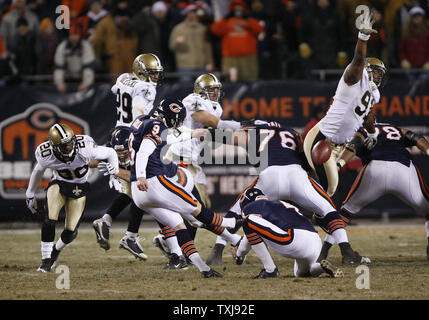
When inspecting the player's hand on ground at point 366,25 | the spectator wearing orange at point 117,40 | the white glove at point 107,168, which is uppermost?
the spectator wearing orange at point 117,40

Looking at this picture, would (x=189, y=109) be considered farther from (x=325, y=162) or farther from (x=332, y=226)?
(x=332, y=226)

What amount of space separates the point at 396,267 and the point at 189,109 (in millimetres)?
2726

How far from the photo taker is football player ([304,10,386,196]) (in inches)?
293

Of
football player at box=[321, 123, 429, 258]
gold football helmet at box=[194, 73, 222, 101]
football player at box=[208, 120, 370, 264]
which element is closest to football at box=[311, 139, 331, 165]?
football player at box=[208, 120, 370, 264]

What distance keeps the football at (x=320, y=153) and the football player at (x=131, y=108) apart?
6.58ft

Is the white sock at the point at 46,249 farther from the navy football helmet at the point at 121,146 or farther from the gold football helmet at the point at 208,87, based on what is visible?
the gold football helmet at the point at 208,87

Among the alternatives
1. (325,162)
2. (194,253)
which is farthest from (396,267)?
(194,253)

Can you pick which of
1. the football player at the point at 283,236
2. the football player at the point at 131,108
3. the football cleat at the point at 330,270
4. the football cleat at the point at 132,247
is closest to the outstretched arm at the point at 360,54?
the football player at the point at 283,236

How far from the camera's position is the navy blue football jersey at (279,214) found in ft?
21.6

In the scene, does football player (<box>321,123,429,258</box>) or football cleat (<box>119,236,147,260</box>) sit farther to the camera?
football cleat (<box>119,236,147,260</box>)

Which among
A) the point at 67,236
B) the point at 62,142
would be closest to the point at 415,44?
the point at 62,142

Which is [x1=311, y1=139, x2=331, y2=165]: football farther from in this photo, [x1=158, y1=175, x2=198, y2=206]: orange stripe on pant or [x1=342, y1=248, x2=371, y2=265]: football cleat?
[x1=158, y1=175, x2=198, y2=206]: orange stripe on pant

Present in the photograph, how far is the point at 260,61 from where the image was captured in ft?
41.8

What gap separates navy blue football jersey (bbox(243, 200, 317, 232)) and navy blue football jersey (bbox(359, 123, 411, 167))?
2.09m
